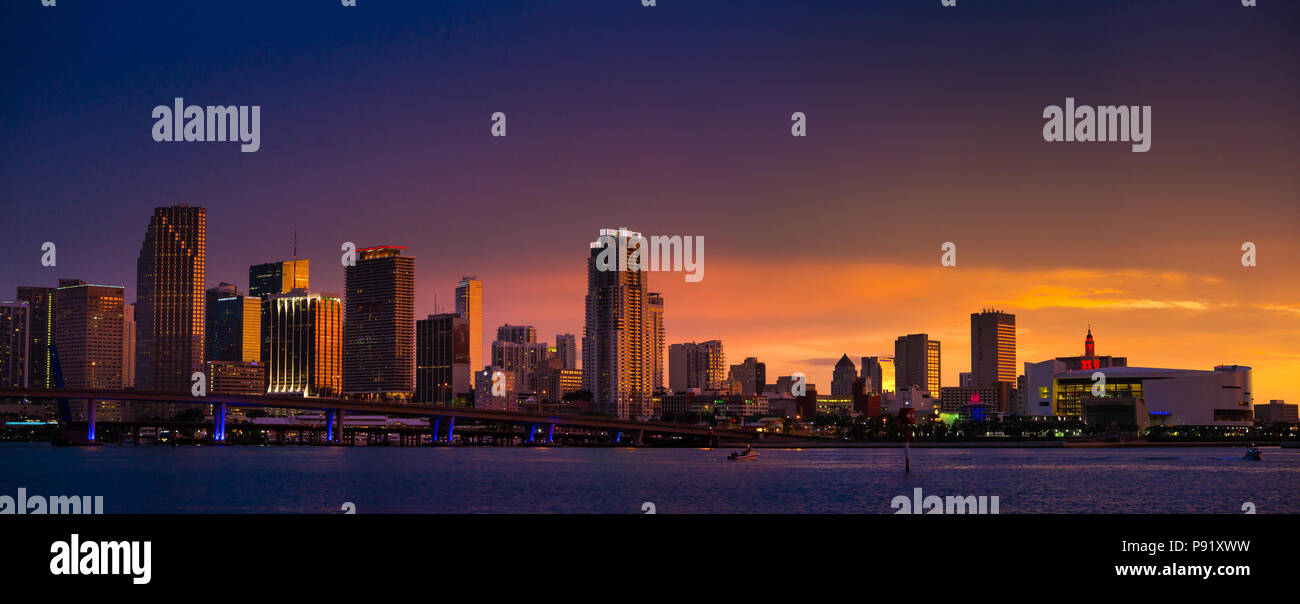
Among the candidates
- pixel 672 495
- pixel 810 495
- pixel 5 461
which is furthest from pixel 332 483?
pixel 5 461

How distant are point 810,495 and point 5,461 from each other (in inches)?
4741
